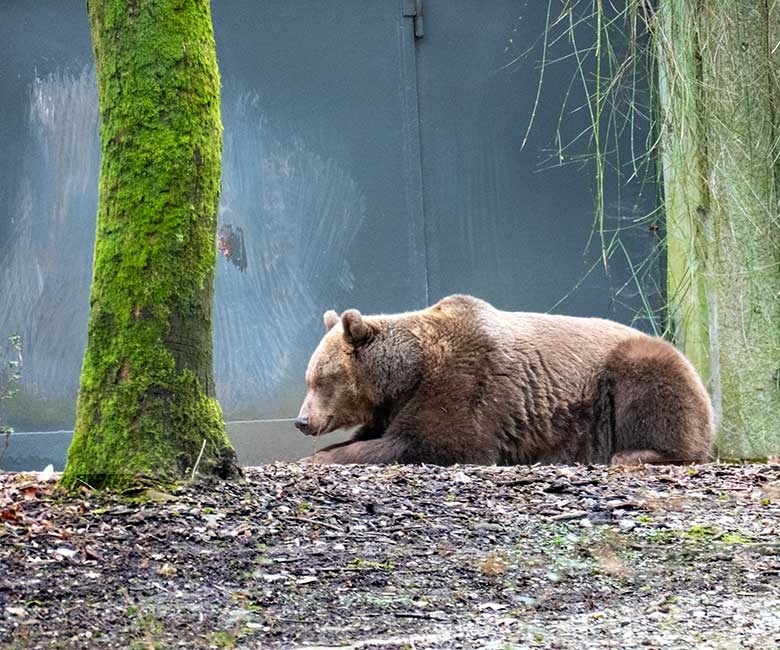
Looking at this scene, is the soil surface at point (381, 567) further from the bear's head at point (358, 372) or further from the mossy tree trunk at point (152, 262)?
the bear's head at point (358, 372)

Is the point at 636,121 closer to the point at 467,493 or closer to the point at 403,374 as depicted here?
the point at 403,374

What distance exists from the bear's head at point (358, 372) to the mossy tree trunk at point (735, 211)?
1822 mm

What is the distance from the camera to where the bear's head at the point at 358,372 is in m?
7.87

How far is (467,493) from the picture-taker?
530 cm

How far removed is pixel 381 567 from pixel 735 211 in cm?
432

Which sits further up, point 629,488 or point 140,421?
point 140,421

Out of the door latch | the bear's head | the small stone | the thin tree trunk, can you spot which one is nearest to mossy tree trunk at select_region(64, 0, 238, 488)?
the small stone

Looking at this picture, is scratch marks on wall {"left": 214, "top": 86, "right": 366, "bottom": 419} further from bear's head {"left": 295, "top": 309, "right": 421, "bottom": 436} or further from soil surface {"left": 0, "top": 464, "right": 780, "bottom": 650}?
soil surface {"left": 0, "top": 464, "right": 780, "bottom": 650}

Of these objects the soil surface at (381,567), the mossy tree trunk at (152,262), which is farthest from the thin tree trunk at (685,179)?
the mossy tree trunk at (152,262)

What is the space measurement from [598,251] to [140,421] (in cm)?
583

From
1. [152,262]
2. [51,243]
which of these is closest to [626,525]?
[152,262]

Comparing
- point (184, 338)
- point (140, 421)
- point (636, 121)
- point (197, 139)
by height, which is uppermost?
point (636, 121)

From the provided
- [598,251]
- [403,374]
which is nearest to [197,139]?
[403,374]

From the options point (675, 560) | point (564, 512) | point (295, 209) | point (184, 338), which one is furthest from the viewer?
point (295, 209)
